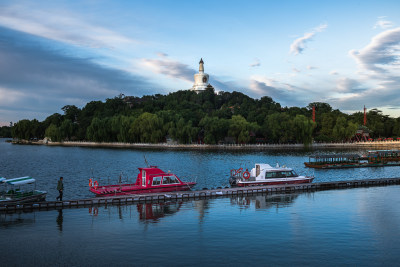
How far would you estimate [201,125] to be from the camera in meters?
134

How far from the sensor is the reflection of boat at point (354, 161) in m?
59.7

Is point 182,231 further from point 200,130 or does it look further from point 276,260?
point 200,130

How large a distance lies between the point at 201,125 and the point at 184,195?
102883 mm

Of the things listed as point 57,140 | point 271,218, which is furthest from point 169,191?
point 57,140

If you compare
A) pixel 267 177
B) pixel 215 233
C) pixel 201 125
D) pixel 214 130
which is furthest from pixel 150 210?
pixel 201 125

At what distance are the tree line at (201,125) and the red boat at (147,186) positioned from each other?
86950 mm

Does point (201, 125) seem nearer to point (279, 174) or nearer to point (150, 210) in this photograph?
point (279, 174)

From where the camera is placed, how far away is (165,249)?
1839 cm

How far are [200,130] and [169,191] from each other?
Answer: 3979 inches

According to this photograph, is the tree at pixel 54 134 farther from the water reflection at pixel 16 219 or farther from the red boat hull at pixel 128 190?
the water reflection at pixel 16 219

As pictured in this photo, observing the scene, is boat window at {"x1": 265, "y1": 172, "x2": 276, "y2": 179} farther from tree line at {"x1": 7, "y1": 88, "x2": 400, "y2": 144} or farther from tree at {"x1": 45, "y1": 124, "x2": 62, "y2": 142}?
tree at {"x1": 45, "y1": 124, "x2": 62, "y2": 142}

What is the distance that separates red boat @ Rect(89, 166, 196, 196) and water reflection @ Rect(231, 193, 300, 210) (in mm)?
6154

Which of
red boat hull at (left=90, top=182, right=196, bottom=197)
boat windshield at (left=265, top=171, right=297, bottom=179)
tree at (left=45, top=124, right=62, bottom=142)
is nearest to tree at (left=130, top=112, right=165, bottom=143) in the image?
tree at (left=45, top=124, right=62, bottom=142)

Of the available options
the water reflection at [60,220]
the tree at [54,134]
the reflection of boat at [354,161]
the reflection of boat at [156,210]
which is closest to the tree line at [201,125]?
the tree at [54,134]
